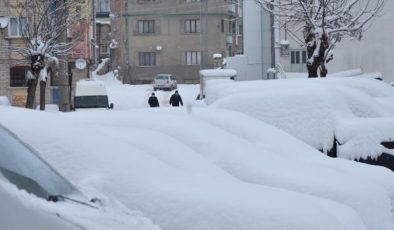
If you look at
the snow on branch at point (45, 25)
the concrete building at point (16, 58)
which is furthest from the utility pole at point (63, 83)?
the concrete building at point (16, 58)

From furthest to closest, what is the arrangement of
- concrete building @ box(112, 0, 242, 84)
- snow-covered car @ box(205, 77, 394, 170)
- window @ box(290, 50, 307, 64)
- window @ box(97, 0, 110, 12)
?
1. window @ box(97, 0, 110, 12)
2. concrete building @ box(112, 0, 242, 84)
3. window @ box(290, 50, 307, 64)
4. snow-covered car @ box(205, 77, 394, 170)

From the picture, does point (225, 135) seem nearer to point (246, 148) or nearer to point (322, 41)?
point (246, 148)

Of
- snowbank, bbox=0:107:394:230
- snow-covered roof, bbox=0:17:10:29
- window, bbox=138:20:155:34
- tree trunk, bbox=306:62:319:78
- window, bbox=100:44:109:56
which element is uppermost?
window, bbox=138:20:155:34

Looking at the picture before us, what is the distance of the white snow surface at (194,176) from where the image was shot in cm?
410

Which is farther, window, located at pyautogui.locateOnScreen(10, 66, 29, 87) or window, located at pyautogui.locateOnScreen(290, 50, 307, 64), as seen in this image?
window, located at pyautogui.locateOnScreen(290, 50, 307, 64)

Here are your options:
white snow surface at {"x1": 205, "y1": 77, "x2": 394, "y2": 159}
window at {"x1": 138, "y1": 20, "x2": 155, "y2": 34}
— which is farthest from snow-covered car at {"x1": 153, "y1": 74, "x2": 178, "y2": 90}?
white snow surface at {"x1": 205, "y1": 77, "x2": 394, "y2": 159}

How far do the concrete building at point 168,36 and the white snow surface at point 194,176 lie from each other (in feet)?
184

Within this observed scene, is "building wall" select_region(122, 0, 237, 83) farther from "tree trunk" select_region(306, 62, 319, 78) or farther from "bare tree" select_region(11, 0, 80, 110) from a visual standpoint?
"tree trunk" select_region(306, 62, 319, 78)

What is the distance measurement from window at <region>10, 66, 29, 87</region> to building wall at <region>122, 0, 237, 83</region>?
25.2m

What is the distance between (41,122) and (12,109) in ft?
1.07

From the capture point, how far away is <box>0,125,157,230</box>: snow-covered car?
306cm

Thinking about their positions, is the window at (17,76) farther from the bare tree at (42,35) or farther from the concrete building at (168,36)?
the concrete building at (168,36)

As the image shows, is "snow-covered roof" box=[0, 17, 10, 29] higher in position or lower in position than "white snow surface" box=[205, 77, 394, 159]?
higher

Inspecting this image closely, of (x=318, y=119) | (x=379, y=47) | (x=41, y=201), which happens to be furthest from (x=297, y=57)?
(x=41, y=201)
